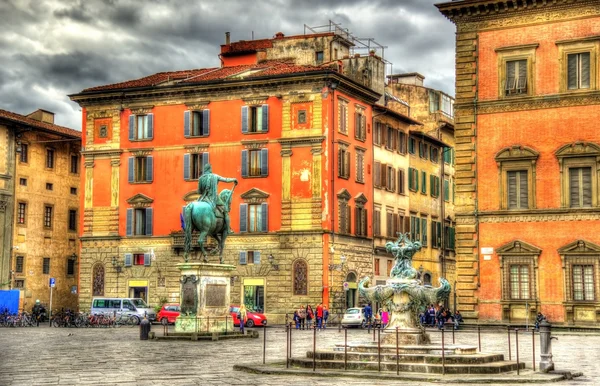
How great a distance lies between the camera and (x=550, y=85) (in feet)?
143

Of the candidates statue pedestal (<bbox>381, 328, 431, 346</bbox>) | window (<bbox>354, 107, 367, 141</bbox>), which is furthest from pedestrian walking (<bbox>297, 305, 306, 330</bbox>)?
statue pedestal (<bbox>381, 328, 431, 346</bbox>)

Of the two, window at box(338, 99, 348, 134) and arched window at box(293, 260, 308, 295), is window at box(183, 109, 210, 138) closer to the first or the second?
window at box(338, 99, 348, 134)

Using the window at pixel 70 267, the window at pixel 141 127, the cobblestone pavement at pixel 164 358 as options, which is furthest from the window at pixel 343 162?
the window at pixel 70 267

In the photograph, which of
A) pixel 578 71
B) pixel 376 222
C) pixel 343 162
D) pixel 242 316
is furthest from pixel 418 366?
pixel 376 222

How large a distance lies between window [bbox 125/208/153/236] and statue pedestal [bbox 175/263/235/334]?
80.9ft

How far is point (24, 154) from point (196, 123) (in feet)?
42.2

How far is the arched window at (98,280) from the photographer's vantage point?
6197 cm

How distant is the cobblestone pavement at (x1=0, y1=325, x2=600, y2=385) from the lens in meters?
20.8

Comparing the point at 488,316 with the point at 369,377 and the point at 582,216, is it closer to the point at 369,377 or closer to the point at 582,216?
the point at 582,216

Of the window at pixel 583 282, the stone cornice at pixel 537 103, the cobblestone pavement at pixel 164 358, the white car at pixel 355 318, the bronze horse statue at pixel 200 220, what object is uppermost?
the stone cornice at pixel 537 103

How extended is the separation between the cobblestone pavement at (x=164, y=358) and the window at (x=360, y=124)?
22169 millimetres

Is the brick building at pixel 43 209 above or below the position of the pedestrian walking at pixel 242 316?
above

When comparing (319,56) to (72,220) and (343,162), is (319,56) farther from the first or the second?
(72,220)

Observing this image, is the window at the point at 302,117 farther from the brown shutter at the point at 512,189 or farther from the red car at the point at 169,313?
the brown shutter at the point at 512,189
